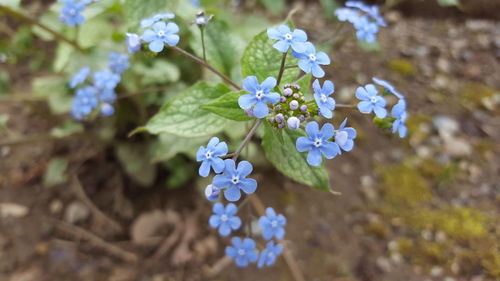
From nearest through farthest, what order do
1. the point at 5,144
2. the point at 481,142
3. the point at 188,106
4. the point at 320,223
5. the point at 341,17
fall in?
the point at 188,106
the point at 341,17
the point at 5,144
the point at 320,223
the point at 481,142

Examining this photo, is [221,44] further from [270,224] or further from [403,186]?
[403,186]

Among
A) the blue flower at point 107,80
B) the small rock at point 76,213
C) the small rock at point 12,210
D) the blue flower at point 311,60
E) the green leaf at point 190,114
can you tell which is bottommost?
the small rock at point 76,213

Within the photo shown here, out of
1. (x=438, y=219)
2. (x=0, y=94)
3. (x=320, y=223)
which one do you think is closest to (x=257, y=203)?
(x=320, y=223)

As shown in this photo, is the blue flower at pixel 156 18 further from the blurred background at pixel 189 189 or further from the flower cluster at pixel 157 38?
the blurred background at pixel 189 189

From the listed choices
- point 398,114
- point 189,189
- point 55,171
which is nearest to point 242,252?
point 398,114

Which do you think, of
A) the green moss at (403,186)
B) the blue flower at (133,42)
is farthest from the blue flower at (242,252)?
the green moss at (403,186)

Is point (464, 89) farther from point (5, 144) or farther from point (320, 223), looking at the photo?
point (5, 144)

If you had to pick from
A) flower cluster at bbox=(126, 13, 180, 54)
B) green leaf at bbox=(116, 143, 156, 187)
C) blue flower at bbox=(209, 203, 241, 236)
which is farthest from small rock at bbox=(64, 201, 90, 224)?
flower cluster at bbox=(126, 13, 180, 54)
